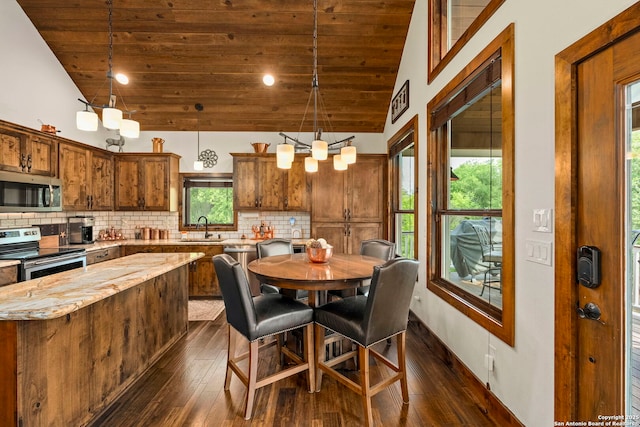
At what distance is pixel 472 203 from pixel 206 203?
172 inches

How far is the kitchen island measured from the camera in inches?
57.7

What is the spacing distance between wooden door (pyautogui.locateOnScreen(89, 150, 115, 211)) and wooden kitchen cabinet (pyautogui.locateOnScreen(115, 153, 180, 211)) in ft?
0.33

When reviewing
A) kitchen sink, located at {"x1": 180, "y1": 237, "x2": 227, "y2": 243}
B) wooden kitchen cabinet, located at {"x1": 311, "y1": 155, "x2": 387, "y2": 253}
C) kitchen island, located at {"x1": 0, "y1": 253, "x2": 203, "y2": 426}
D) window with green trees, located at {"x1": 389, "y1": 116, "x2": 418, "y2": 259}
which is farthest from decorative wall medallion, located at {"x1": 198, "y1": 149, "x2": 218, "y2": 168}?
window with green trees, located at {"x1": 389, "y1": 116, "x2": 418, "y2": 259}

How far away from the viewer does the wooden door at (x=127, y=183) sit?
4.96 metres

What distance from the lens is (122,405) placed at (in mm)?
2152

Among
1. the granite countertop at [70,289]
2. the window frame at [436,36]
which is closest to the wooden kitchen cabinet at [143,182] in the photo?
the granite countertop at [70,289]

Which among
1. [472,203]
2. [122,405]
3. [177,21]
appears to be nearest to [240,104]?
[177,21]

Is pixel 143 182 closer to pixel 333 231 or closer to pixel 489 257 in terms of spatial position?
pixel 333 231

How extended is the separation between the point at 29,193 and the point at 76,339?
101 inches

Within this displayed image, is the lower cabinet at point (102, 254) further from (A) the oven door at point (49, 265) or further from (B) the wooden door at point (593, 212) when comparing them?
(B) the wooden door at point (593, 212)

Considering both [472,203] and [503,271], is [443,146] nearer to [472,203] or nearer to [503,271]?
[472,203]

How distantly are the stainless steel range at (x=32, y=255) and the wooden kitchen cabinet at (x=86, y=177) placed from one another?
63cm

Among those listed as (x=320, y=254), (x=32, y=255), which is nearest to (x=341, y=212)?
(x=320, y=254)

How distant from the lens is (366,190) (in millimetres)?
5074
